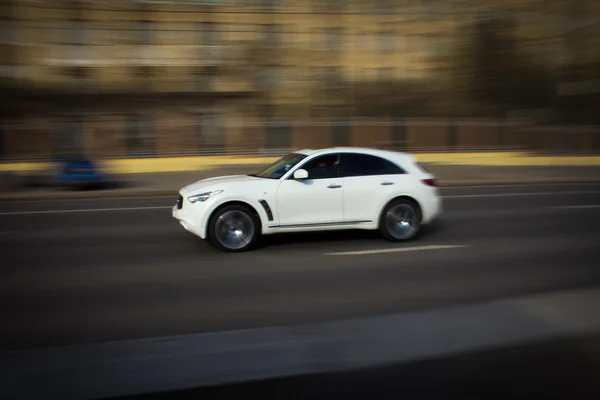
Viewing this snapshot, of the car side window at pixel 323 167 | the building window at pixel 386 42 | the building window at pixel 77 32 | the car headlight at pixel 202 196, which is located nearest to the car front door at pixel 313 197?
the car side window at pixel 323 167

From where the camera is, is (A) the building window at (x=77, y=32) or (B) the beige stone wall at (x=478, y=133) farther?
(A) the building window at (x=77, y=32)

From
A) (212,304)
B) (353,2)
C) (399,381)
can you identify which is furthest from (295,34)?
(399,381)

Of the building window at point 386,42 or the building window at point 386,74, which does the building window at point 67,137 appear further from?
the building window at point 386,42

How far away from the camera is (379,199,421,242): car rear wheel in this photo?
10.5 meters

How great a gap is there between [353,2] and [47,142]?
2165 cm

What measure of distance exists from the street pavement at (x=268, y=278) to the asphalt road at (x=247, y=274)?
22 millimetres

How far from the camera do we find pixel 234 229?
9.80 m

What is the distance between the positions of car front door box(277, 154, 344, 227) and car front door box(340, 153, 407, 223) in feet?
0.44

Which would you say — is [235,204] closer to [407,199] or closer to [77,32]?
[407,199]

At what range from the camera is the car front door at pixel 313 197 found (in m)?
9.91

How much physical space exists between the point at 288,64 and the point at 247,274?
2966 centimetres

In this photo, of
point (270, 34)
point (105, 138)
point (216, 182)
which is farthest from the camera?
point (270, 34)

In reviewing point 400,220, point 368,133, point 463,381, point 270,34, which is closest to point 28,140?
point 368,133

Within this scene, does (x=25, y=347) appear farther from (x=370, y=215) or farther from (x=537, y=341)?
(x=370, y=215)
